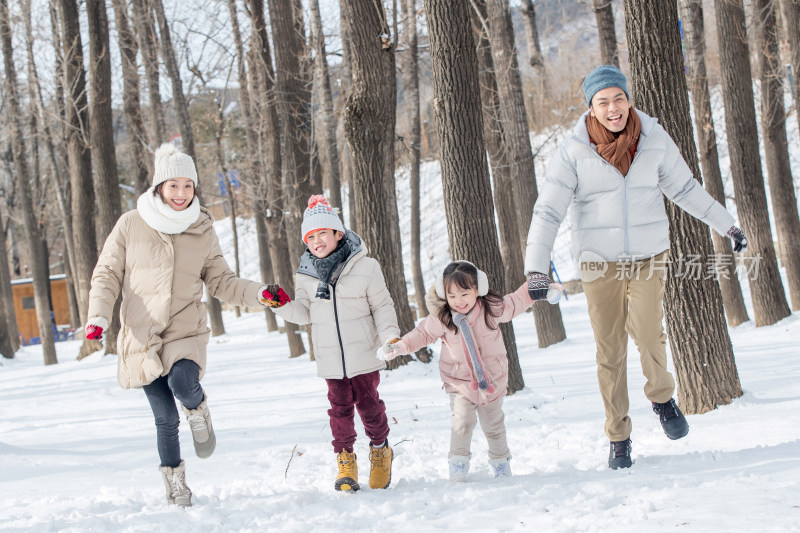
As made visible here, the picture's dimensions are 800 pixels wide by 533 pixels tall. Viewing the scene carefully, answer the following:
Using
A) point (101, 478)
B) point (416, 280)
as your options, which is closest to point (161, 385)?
point (101, 478)

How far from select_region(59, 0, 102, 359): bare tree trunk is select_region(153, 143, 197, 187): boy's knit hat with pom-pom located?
11.4 meters

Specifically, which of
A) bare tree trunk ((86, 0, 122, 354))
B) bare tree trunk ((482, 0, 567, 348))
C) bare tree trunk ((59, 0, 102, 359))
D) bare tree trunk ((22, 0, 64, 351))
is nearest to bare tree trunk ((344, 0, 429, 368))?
bare tree trunk ((482, 0, 567, 348))

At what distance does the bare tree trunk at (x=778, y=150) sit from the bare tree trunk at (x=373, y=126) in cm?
692

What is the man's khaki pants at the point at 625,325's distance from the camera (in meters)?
4.14

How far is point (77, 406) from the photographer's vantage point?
29.7 feet

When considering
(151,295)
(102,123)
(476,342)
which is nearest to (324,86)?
(102,123)

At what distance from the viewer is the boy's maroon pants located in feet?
14.6

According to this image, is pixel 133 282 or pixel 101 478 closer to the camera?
pixel 133 282

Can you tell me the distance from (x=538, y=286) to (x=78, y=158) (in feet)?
45.2

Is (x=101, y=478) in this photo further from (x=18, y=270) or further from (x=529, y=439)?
(x=18, y=270)

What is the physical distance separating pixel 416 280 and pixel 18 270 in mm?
31179

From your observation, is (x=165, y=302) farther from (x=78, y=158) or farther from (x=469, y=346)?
(x=78, y=158)

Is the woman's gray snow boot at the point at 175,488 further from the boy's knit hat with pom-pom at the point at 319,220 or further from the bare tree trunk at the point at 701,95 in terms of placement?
the bare tree trunk at the point at 701,95

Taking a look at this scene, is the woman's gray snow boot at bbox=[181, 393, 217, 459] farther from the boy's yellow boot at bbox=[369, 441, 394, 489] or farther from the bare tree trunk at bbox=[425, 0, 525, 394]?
the bare tree trunk at bbox=[425, 0, 525, 394]
